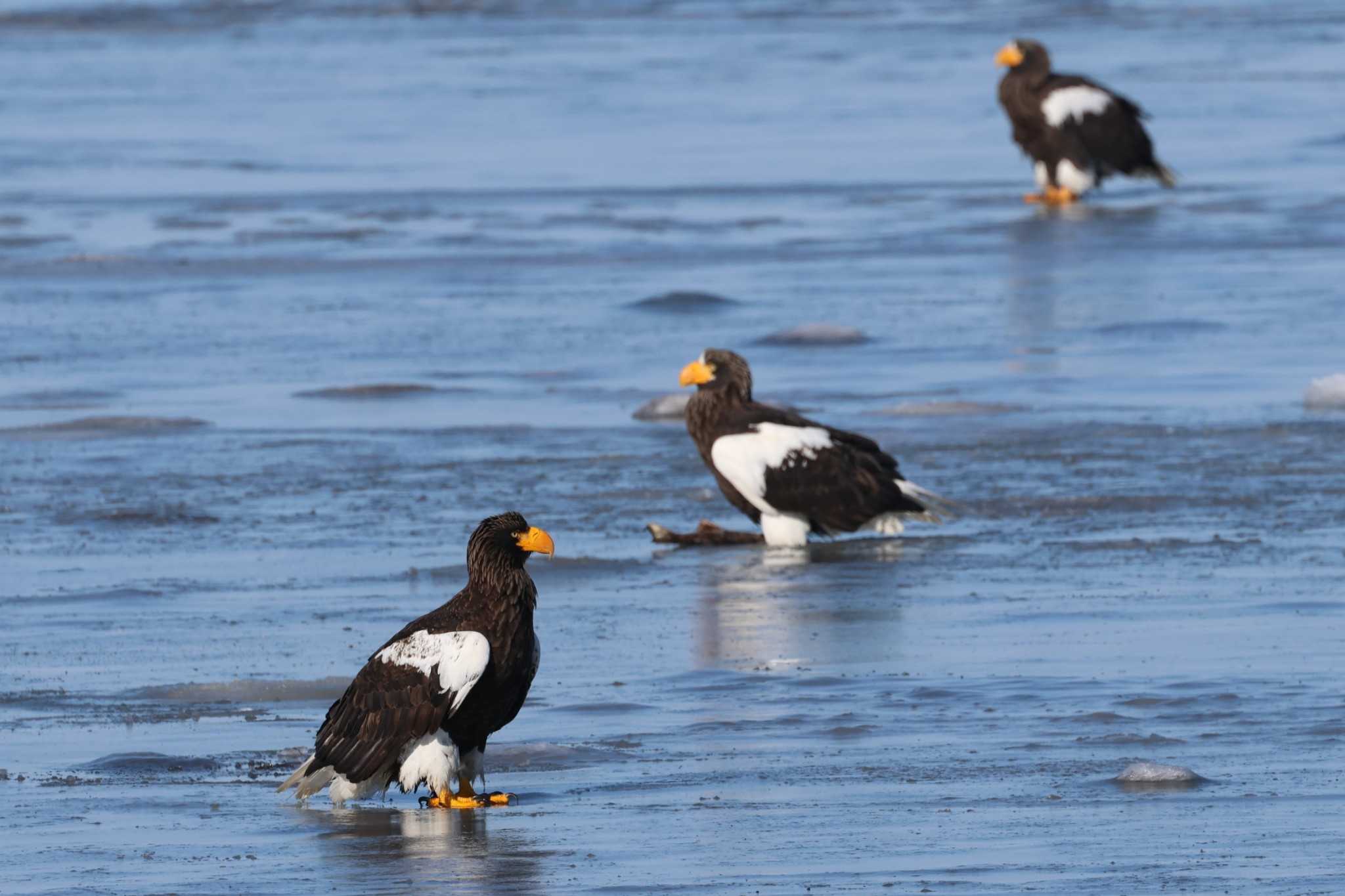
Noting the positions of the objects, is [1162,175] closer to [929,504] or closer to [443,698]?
[929,504]

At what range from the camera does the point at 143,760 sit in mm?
7789

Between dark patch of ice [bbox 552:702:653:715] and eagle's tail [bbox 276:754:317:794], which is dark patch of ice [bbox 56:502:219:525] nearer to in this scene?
dark patch of ice [bbox 552:702:653:715]

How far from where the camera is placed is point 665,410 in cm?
1405

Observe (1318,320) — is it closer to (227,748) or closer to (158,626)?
(158,626)

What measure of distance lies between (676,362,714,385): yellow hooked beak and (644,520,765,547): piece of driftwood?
0.58 meters

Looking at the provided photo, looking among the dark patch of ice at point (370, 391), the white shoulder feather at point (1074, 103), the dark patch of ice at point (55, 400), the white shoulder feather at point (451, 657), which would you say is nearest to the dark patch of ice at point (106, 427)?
the dark patch of ice at point (55, 400)

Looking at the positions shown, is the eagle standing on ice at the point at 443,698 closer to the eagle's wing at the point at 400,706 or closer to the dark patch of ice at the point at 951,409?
the eagle's wing at the point at 400,706

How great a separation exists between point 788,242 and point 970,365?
5376 mm

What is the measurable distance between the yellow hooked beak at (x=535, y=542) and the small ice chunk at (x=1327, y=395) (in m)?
6.96

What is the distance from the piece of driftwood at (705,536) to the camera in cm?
1126

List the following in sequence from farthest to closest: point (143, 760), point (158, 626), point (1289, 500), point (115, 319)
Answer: point (115, 319)
point (1289, 500)
point (158, 626)
point (143, 760)

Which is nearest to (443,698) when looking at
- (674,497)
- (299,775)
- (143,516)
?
(299,775)

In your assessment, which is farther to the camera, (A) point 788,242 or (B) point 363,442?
(A) point 788,242

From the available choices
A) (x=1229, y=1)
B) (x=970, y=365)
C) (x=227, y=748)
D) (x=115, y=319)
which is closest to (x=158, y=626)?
(x=227, y=748)
